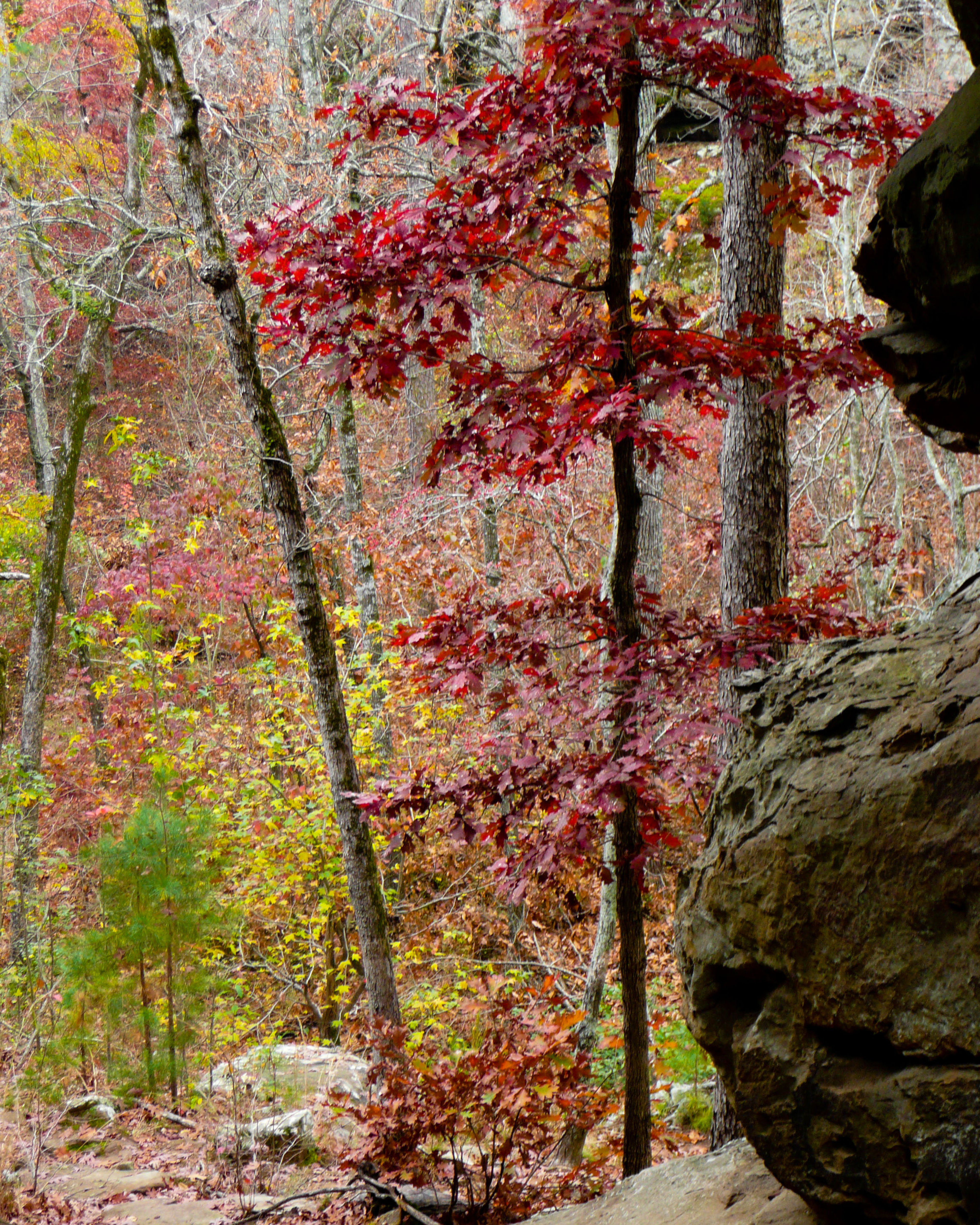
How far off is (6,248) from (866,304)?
36.9ft

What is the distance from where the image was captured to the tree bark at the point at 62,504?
34.3 feet

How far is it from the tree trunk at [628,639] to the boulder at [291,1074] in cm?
303

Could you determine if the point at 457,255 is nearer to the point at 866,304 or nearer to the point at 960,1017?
the point at 960,1017

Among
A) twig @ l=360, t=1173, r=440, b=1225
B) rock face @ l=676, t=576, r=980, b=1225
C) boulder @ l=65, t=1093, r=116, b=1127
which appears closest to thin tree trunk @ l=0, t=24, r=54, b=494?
boulder @ l=65, t=1093, r=116, b=1127

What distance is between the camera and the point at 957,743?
7.73ft

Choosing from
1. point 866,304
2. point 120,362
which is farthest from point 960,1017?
point 120,362

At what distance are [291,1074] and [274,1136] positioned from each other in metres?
0.90

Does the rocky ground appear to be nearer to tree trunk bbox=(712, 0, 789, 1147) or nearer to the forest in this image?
the forest

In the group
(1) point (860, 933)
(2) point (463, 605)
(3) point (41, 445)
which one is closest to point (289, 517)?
(2) point (463, 605)

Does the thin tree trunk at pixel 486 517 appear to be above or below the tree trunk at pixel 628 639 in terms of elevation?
above

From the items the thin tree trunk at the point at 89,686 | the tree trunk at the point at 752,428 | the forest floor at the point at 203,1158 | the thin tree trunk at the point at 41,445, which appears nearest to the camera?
the forest floor at the point at 203,1158

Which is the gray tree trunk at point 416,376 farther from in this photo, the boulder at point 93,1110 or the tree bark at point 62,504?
the boulder at point 93,1110

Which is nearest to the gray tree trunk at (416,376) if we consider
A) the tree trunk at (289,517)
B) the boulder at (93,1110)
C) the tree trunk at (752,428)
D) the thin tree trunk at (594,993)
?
the tree trunk at (289,517)

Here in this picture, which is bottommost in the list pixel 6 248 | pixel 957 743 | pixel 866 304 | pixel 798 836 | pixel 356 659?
pixel 798 836
